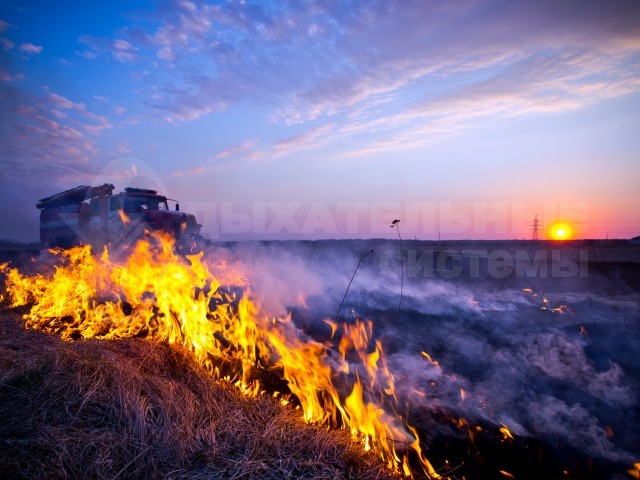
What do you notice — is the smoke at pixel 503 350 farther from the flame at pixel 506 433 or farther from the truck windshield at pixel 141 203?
the truck windshield at pixel 141 203

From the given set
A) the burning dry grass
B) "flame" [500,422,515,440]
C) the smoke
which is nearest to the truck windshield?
the smoke

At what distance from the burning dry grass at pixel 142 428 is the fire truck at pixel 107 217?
39.1ft

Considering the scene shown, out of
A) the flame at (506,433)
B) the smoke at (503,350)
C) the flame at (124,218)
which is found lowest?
the flame at (506,433)

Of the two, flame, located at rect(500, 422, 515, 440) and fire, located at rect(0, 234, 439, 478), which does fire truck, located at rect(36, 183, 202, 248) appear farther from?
flame, located at rect(500, 422, 515, 440)

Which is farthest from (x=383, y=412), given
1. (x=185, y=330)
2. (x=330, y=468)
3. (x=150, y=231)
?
(x=150, y=231)

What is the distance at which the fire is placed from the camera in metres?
3.54

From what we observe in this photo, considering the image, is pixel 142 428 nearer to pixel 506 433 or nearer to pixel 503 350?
pixel 506 433

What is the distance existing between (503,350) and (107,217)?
633 inches

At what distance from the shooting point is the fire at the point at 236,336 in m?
3.54

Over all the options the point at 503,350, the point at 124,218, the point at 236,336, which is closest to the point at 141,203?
the point at 124,218

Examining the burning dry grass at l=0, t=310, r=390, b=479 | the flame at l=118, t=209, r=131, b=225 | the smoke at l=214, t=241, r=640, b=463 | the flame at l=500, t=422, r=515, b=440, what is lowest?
the flame at l=500, t=422, r=515, b=440

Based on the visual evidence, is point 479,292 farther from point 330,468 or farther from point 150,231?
point 150,231

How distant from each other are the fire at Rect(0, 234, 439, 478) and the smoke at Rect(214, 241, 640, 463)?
47 cm

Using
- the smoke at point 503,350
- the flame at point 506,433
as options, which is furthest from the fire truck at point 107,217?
the flame at point 506,433
